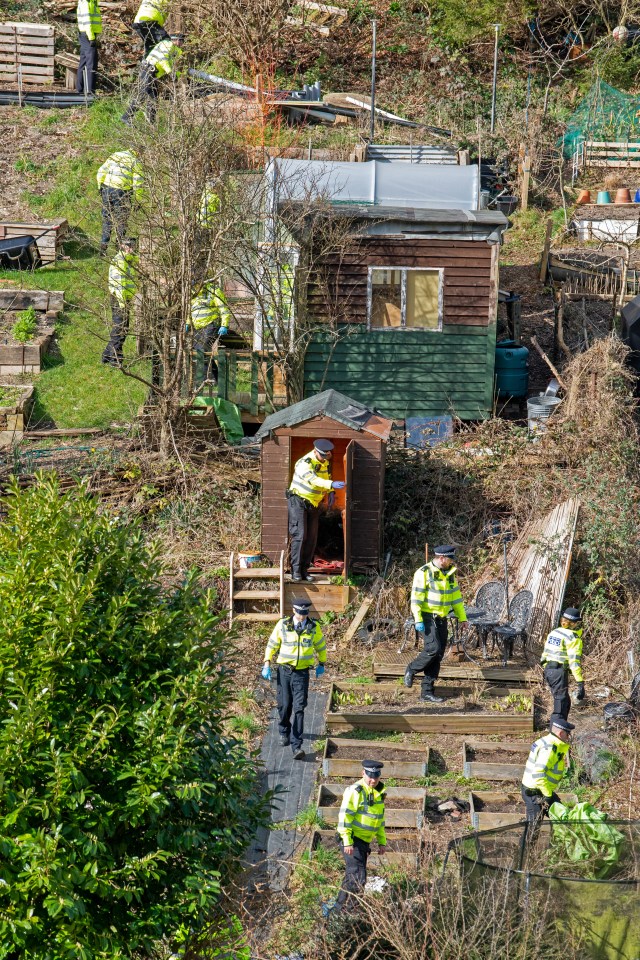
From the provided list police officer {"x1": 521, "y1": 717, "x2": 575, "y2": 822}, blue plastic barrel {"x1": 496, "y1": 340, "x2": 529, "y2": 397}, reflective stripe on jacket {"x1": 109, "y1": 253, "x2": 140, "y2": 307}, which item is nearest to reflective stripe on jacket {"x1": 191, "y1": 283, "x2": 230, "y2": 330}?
reflective stripe on jacket {"x1": 109, "y1": 253, "x2": 140, "y2": 307}

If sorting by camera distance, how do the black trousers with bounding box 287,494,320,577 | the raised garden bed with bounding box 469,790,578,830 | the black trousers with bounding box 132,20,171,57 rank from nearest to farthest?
the raised garden bed with bounding box 469,790,578,830 < the black trousers with bounding box 287,494,320,577 < the black trousers with bounding box 132,20,171,57

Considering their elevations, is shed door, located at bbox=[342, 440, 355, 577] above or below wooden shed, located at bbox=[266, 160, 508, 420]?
below

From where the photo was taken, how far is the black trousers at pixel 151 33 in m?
24.7

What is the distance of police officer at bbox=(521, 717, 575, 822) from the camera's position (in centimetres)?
1070

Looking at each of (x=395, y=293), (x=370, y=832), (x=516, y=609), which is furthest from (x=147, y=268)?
(x=370, y=832)

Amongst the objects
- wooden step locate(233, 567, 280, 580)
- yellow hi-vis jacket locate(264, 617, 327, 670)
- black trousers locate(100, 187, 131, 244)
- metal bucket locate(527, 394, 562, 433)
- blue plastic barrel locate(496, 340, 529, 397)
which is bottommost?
wooden step locate(233, 567, 280, 580)

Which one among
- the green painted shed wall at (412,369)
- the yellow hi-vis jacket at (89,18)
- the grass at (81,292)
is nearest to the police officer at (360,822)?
the grass at (81,292)

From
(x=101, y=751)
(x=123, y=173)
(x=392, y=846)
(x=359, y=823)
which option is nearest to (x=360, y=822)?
(x=359, y=823)

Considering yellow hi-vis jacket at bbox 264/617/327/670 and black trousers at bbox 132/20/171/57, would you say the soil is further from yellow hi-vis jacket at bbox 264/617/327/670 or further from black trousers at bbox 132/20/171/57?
black trousers at bbox 132/20/171/57

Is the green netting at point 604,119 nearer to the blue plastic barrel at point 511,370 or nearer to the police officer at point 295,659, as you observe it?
the blue plastic barrel at point 511,370

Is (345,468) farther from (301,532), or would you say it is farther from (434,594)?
(434,594)

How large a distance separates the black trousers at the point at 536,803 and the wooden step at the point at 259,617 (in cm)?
509

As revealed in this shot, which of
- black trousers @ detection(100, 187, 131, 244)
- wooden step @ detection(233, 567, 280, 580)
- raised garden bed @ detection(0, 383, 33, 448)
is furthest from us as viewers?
black trousers @ detection(100, 187, 131, 244)

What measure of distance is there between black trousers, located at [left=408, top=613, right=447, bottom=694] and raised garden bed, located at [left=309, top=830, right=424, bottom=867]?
2.65 m
